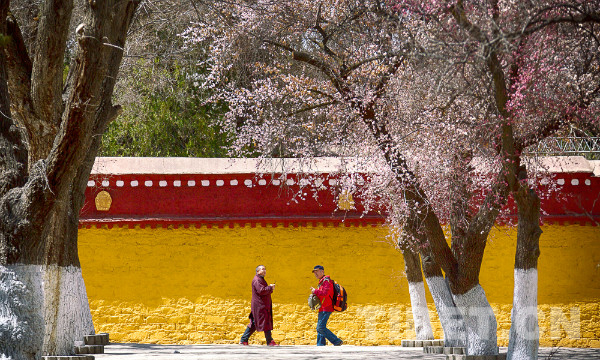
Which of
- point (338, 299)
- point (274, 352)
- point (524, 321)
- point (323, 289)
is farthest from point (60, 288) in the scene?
point (524, 321)

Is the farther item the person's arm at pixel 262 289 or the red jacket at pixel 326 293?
the red jacket at pixel 326 293

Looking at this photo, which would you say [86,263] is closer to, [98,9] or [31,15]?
[31,15]

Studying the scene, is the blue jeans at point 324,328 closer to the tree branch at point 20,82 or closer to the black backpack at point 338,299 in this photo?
the black backpack at point 338,299

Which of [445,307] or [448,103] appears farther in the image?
[445,307]

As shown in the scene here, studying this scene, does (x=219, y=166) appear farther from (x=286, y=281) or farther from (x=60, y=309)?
(x=60, y=309)

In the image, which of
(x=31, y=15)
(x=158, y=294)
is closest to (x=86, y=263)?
(x=158, y=294)

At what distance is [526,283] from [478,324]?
1.12 meters

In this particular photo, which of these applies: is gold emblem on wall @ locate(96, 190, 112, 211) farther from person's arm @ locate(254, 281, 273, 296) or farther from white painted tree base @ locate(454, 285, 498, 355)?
white painted tree base @ locate(454, 285, 498, 355)

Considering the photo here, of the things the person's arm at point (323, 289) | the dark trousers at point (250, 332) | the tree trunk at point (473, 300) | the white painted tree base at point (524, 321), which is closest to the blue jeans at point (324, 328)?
the person's arm at point (323, 289)

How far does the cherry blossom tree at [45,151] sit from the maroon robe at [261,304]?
3.97 m

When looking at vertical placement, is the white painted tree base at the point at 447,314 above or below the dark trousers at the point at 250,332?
above

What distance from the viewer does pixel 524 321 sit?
35.3ft

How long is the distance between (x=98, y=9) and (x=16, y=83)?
1.98 metres

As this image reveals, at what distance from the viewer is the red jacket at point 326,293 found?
→ 49.6ft
